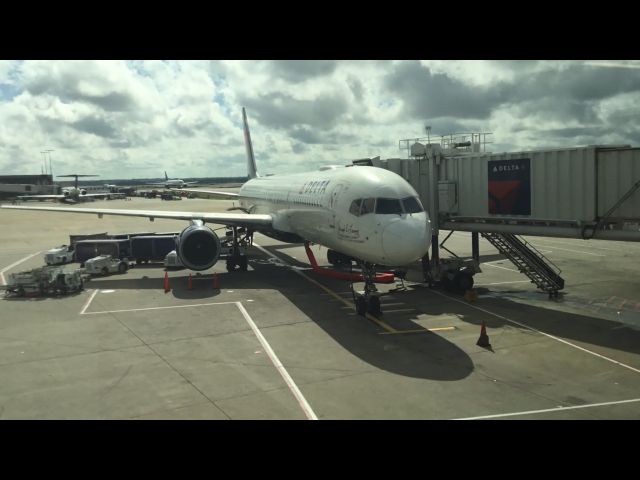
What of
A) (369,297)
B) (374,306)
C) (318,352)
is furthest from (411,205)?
(318,352)

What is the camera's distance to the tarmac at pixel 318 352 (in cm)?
1054

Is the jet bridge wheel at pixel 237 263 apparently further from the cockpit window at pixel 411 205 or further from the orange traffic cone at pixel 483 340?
the orange traffic cone at pixel 483 340

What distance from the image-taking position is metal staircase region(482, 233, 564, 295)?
69.5ft

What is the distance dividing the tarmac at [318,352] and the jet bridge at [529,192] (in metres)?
2.83

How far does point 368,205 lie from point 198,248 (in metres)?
10.1

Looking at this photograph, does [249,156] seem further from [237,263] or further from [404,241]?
[404,241]

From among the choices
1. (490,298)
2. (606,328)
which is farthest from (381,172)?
(606,328)

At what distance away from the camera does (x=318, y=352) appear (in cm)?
1395

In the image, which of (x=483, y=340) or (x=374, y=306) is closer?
(x=483, y=340)

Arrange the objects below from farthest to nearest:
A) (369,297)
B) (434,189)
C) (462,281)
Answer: (434,189) < (462,281) < (369,297)

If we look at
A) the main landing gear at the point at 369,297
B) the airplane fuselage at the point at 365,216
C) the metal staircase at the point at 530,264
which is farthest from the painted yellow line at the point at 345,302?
the metal staircase at the point at 530,264

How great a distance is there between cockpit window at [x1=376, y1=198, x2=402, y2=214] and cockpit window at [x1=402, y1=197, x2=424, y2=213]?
0.22 metres
